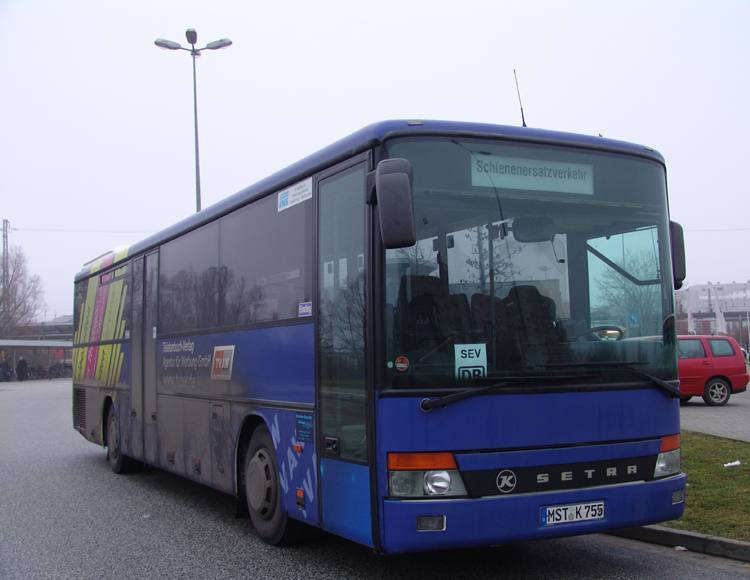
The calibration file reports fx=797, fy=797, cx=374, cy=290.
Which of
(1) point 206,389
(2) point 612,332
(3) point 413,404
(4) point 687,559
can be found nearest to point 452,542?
(3) point 413,404

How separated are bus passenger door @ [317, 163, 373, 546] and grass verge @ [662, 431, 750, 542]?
310cm

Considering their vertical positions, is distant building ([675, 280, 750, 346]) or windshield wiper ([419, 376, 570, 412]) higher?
distant building ([675, 280, 750, 346])

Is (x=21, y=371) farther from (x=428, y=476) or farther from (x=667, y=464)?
(x=667, y=464)

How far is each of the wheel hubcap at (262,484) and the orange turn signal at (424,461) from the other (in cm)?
205

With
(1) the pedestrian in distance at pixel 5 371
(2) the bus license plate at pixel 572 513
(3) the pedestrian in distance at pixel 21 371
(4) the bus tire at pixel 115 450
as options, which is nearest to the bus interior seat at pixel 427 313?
(2) the bus license plate at pixel 572 513

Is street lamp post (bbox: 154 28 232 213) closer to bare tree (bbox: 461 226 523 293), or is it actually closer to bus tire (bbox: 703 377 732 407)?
bus tire (bbox: 703 377 732 407)

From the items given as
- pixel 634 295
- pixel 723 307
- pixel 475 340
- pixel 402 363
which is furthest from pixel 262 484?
pixel 723 307

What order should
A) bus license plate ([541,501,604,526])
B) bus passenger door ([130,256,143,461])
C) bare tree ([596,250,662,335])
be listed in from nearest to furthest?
1. bus license plate ([541,501,604,526])
2. bare tree ([596,250,662,335])
3. bus passenger door ([130,256,143,461])

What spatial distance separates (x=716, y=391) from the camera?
20094mm

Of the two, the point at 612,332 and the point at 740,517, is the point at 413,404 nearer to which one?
the point at 612,332

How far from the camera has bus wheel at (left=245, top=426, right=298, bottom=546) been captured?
21.7ft

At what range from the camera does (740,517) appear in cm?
682

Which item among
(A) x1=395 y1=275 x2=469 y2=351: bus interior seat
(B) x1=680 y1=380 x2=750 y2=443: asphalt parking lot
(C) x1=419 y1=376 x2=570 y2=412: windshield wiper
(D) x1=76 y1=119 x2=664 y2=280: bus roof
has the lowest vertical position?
(B) x1=680 y1=380 x2=750 y2=443: asphalt parking lot

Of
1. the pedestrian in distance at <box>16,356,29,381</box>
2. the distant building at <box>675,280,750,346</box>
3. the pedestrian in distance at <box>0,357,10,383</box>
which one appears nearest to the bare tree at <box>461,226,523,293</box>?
the pedestrian in distance at <box>0,357,10,383</box>
